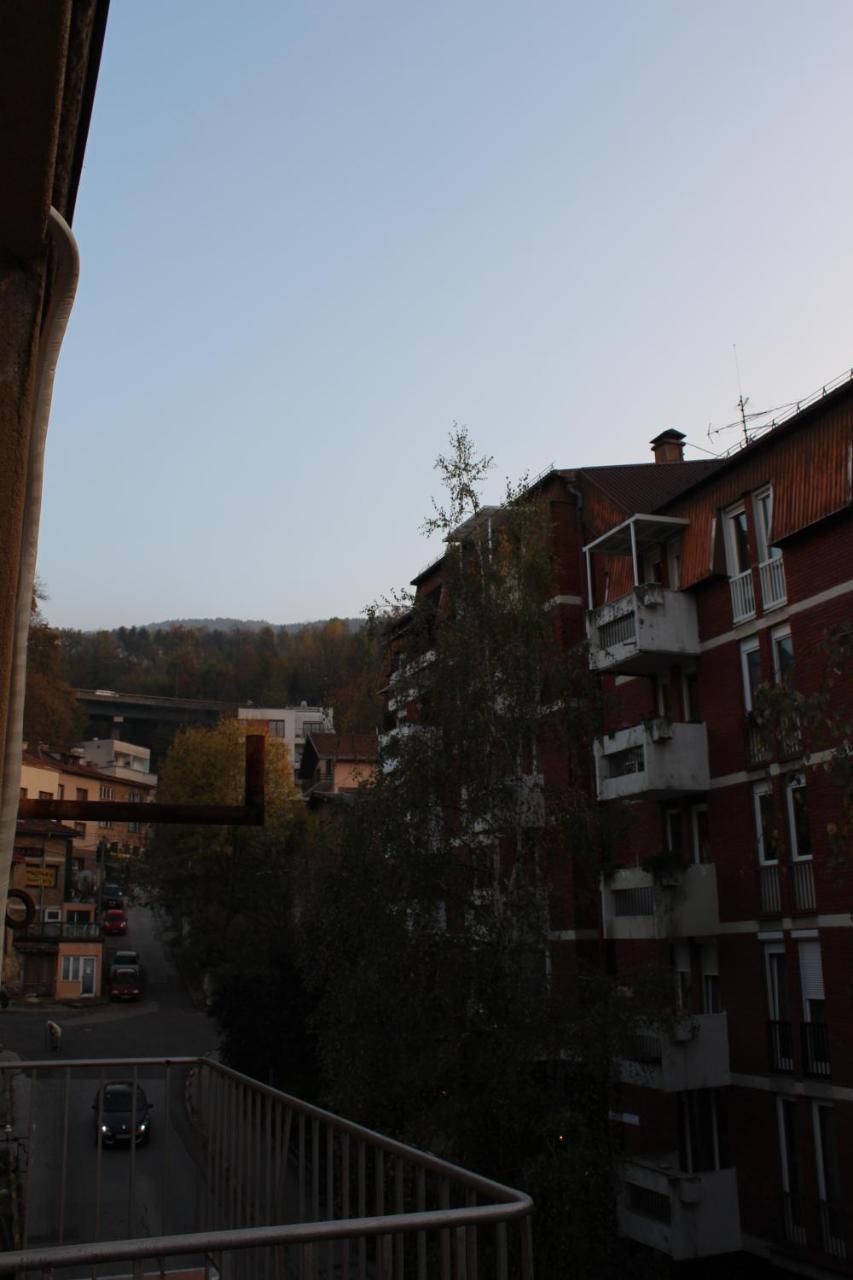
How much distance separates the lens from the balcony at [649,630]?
22.9 m

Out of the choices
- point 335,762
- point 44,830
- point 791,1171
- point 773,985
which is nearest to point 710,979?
point 773,985

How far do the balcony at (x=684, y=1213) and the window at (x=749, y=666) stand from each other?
28.1 ft

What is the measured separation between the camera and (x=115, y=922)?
68.2 metres

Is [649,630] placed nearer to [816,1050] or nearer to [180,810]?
[816,1050]

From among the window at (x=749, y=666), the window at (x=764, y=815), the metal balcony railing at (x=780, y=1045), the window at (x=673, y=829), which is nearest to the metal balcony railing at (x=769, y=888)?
the window at (x=764, y=815)

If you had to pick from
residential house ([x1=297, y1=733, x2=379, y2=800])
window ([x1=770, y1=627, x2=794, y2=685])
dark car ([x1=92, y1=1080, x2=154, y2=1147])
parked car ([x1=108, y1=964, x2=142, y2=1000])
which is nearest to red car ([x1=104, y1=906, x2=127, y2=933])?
residential house ([x1=297, y1=733, x2=379, y2=800])

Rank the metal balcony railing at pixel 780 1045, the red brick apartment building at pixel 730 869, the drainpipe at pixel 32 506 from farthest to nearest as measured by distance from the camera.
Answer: the metal balcony railing at pixel 780 1045
the red brick apartment building at pixel 730 869
the drainpipe at pixel 32 506

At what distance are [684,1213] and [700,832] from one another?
23.3 feet

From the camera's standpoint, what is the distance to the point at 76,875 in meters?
83.1

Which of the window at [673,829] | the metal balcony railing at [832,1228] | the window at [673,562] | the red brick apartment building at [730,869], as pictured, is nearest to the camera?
the metal balcony railing at [832,1228]

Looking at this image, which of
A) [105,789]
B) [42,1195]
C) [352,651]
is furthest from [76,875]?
[42,1195]

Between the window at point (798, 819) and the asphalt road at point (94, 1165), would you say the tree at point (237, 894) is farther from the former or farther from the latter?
the asphalt road at point (94, 1165)

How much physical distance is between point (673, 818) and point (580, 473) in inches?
341

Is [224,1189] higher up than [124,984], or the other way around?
[224,1189]
